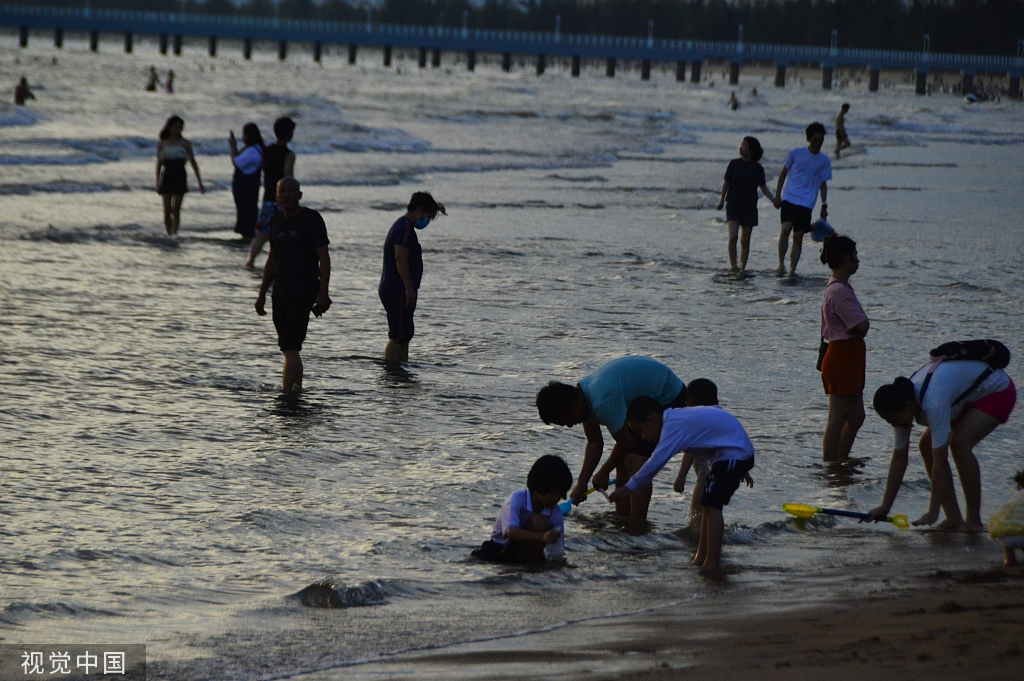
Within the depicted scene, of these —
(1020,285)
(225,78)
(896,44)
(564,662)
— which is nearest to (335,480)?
(564,662)

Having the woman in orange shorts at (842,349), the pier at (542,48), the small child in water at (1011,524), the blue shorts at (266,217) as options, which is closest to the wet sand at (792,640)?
the small child in water at (1011,524)

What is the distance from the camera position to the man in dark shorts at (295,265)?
764cm

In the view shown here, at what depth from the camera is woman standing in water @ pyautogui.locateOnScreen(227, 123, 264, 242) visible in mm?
13688

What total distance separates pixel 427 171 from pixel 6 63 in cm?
6727

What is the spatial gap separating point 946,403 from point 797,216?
24.0 ft

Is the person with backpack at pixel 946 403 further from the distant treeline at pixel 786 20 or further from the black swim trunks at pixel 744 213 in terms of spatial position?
the distant treeline at pixel 786 20

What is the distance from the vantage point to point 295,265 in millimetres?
7656

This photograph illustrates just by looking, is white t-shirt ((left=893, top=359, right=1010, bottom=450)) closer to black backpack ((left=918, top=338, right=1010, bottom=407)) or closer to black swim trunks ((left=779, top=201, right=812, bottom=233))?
black backpack ((left=918, top=338, right=1010, bottom=407))

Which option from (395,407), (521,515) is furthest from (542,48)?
(521,515)

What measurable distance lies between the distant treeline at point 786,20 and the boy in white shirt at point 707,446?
524 feet

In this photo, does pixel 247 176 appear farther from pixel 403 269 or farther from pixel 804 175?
pixel 804 175

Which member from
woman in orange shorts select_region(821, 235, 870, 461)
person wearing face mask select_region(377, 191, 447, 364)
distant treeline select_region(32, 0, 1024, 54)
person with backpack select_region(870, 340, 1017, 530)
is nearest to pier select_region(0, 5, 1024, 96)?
distant treeline select_region(32, 0, 1024, 54)

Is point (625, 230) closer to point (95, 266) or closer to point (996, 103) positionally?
point (95, 266)

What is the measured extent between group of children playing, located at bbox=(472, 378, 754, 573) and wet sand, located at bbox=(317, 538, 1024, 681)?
1.20ft
